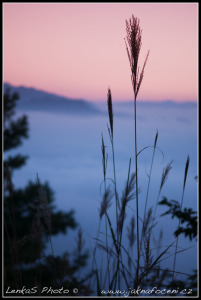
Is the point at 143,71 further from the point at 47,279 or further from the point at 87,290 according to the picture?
the point at 47,279

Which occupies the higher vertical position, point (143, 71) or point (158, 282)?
point (143, 71)

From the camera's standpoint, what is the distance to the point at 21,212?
1151 cm

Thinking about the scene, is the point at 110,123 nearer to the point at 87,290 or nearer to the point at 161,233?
the point at 87,290

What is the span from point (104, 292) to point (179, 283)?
46.0 inches

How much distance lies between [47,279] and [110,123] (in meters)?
8.65

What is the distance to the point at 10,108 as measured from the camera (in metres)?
11.6

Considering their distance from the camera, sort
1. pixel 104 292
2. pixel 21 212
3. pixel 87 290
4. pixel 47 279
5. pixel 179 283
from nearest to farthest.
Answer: pixel 87 290 → pixel 104 292 → pixel 179 283 → pixel 47 279 → pixel 21 212

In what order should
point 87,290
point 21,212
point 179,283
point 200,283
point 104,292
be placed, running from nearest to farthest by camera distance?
point 87,290
point 104,292
point 200,283
point 179,283
point 21,212

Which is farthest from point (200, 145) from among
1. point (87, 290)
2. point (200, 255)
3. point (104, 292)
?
point (87, 290)

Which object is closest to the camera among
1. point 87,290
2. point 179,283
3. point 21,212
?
point 87,290

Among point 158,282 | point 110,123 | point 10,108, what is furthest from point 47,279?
point 110,123

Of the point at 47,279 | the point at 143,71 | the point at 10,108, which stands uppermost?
Answer: the point at 10,108

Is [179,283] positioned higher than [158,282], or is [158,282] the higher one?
[158,282]

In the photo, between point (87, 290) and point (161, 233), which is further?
point (161, 233)
